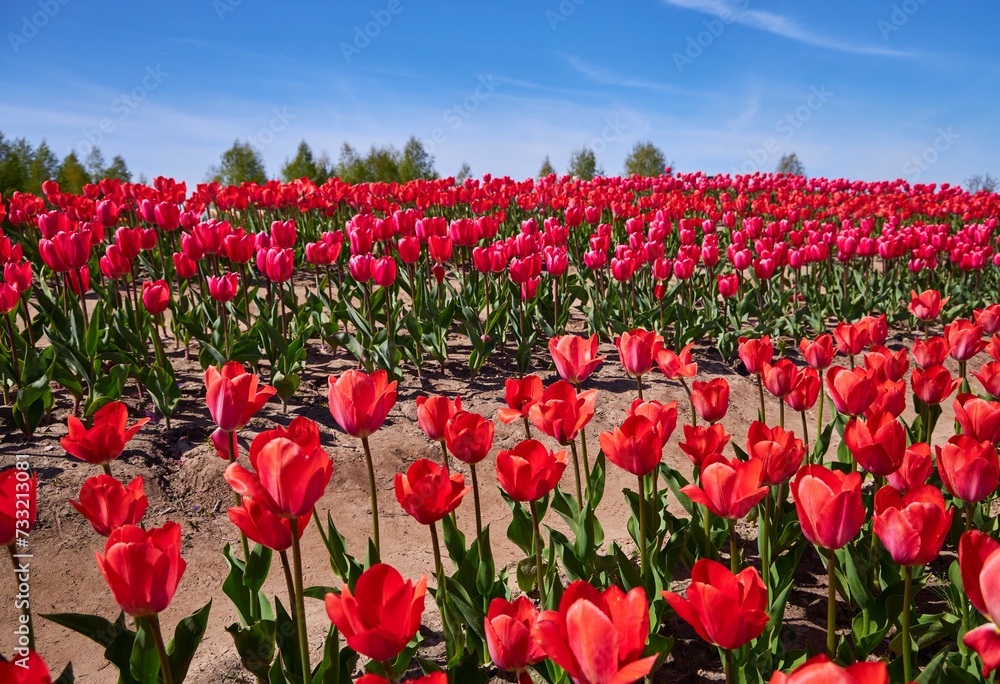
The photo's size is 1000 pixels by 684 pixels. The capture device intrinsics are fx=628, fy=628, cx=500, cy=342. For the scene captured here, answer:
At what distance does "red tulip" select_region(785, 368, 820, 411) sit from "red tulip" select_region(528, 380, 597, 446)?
1.04m

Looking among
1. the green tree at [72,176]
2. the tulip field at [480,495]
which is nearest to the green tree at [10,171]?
the green tree at [72,176]

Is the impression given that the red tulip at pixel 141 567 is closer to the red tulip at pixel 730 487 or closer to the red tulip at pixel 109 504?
the red tulip at pixel 109 504

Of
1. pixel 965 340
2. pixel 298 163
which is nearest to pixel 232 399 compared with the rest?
pixel 965 340

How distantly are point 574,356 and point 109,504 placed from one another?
169cm

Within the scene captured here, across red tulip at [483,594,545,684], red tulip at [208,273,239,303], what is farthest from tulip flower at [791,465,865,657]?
red tulip at [208,273,239,303]

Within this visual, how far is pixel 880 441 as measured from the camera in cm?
197

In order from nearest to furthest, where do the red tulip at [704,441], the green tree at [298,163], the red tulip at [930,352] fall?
the red tulip at [704,441], the red tulip at [930,352], the green tree at [298,163]

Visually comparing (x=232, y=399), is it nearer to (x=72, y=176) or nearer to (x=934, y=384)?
(x=934, y=384)

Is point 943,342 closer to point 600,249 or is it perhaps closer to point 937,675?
point 937,675

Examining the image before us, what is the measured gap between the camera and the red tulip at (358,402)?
1.88 metres

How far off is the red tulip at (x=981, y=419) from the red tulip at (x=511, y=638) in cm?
176

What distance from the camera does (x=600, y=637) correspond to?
1.08 metres

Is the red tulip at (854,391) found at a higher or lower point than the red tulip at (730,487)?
higher

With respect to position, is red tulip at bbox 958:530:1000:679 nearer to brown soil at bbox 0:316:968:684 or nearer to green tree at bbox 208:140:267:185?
brown soil at bbox 0:316:968:684
